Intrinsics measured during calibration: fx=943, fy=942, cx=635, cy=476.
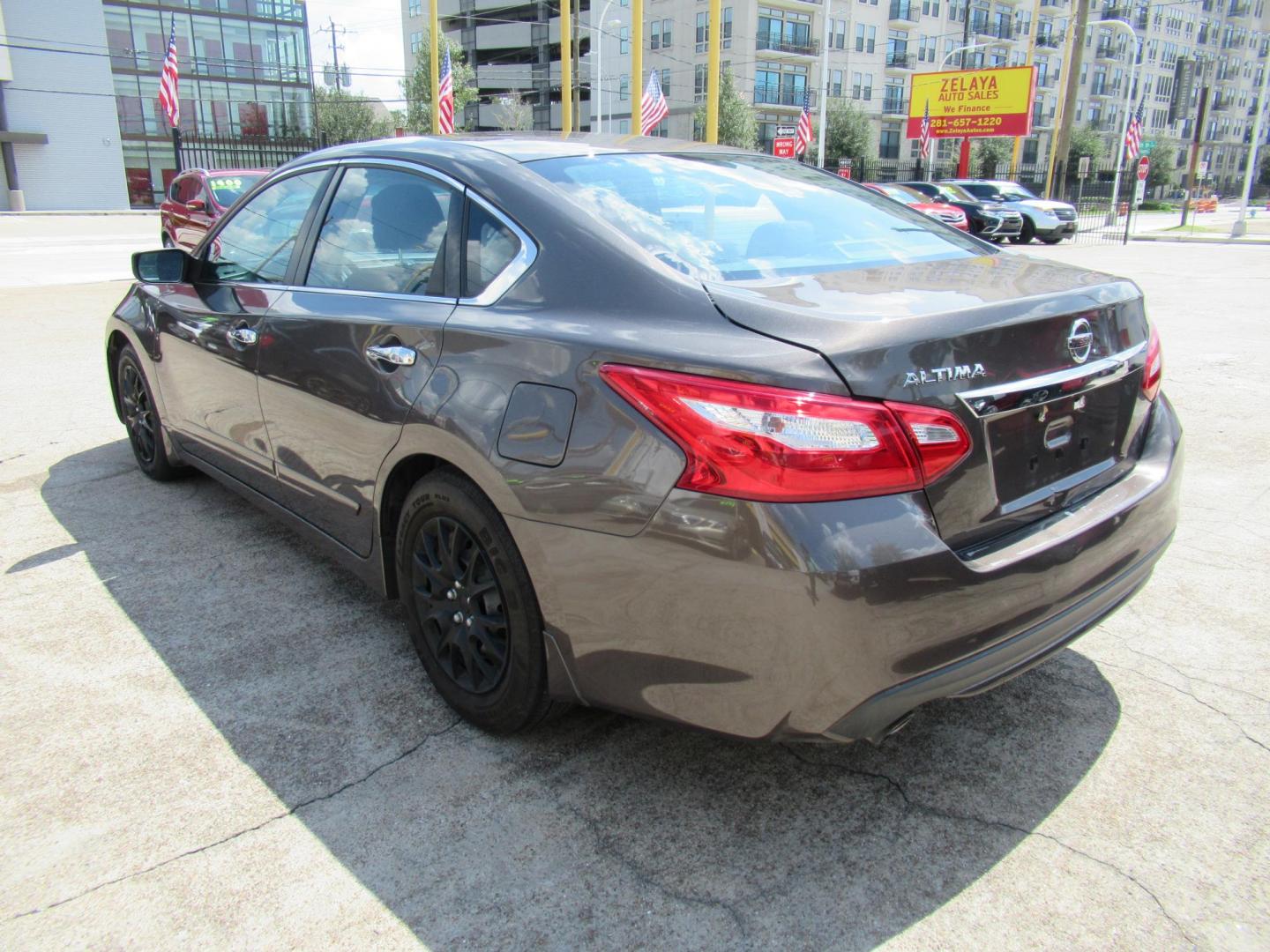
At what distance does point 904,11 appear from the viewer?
66.6m

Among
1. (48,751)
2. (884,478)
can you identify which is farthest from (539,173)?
(48,751)

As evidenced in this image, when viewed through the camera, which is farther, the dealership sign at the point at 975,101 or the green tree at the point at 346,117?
the green tree at the point at 346,117

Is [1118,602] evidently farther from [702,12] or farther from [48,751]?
[702,12]

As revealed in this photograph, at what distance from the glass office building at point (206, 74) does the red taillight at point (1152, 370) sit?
166 ft

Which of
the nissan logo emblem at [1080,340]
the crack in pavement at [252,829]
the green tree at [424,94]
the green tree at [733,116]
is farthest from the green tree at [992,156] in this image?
the crack in pavement at [252,829]

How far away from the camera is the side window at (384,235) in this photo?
274 centimetres

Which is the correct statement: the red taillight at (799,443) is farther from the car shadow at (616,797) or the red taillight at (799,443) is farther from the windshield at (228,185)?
the windshield at (228,185)

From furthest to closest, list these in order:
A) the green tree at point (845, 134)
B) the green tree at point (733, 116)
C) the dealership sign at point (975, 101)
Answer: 1. the green tree at point (845, 134)
2. the green tree at point (733, 116)
3. the dealership sign at point (975, 101)

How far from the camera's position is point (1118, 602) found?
95.1 inches

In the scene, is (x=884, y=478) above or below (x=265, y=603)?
above

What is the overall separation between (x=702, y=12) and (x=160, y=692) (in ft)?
Answer: 214

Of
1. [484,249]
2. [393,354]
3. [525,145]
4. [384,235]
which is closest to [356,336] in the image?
[393,354]

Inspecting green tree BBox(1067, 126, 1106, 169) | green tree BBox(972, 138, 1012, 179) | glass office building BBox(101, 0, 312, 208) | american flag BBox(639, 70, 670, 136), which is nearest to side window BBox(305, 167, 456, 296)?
american flag BBox(639, 70, 670, 136)

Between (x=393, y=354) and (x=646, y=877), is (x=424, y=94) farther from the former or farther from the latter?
(x=646, y=877)
